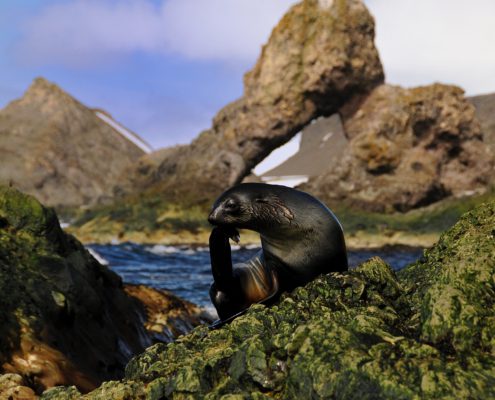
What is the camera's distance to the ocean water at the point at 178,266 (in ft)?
42.5

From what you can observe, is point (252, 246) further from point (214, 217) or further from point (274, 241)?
point (214, 217)

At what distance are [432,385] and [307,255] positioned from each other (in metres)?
1.83

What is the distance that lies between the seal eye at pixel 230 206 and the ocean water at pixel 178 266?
21.5 feet

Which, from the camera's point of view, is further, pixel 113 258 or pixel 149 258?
pixel 149 258

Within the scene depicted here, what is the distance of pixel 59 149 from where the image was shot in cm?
7412

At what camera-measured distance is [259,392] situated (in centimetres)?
242

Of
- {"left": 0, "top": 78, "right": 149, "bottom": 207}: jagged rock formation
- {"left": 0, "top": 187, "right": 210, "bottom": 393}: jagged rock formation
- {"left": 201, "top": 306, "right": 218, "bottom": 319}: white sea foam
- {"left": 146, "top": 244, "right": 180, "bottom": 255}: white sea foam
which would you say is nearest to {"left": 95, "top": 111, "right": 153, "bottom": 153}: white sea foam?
{"left": 0, "top": 78, "right": 149, "bottom": 207}: jagged rock formation

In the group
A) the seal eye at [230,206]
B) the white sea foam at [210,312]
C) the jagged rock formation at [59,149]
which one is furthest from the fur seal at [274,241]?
the jagged rock formation at [59,149]

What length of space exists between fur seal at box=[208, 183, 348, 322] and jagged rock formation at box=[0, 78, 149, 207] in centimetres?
6245

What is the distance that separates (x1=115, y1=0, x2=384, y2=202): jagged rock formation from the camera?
37.6 metres

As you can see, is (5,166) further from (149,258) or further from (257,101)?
(149,258)

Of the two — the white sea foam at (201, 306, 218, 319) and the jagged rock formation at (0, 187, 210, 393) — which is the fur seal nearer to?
the jagged rock formation at (0, 187, 210, 393)

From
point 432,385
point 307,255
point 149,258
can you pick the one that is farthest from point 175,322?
point 149,258

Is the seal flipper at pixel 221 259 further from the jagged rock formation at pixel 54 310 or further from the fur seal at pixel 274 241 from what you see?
the jagged rock formation at pixel 54 310
